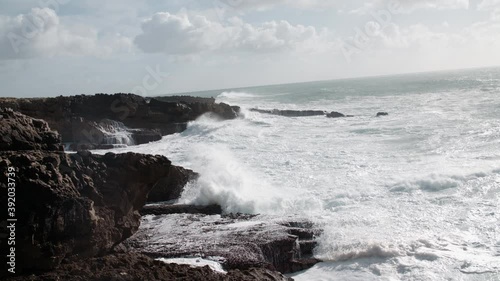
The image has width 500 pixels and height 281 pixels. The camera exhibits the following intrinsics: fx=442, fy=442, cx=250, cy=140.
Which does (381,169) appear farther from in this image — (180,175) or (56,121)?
(56,121)

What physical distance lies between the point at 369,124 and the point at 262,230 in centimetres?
1940

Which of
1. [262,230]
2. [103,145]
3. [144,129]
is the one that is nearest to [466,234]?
[262,230]

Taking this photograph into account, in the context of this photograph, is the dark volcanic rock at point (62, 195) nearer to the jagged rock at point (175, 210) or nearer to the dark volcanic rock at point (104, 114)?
the jagged rock at point (175, 210)

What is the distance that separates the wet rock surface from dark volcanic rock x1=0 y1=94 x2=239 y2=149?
569 inches

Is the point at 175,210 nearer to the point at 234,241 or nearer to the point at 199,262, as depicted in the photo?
the point at 234,241

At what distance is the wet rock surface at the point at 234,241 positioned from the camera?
7301 millimetres

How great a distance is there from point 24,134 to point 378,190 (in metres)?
8.65

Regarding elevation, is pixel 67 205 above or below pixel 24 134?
below

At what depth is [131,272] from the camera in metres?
5.80

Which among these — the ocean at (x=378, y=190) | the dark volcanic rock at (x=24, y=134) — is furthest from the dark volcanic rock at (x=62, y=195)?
the ocean at (x=378, y=190)

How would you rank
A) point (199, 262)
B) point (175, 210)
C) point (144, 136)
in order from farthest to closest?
point (144, 136) → point (175, 210) → point (199, 262)

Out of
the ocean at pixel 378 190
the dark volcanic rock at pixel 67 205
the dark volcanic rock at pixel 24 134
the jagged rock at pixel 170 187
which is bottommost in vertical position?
the ocean at pixel 378 190

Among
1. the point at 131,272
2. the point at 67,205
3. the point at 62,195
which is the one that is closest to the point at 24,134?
the point at 62,195

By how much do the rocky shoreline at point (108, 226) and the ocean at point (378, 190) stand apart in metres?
0.88
